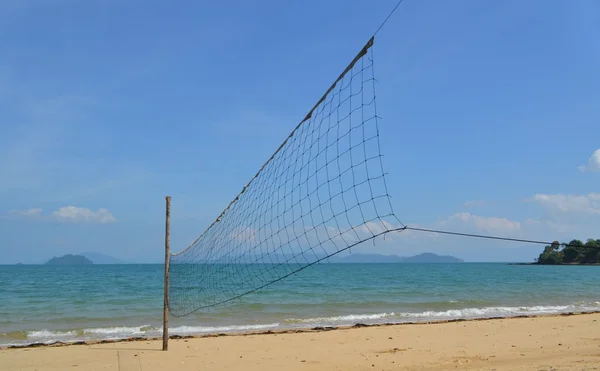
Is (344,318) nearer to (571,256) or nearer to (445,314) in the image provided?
(445,314)

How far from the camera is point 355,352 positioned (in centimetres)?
797

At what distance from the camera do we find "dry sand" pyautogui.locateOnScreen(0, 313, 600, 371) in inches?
273

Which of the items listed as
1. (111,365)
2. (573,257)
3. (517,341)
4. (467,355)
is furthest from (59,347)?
(573,257)

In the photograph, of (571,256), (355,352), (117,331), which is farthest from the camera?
(571,256)

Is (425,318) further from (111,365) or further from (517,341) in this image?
(111,365)

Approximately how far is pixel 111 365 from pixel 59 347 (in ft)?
8.70

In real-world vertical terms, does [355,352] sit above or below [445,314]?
above

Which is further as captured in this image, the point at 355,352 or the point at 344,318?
the point at 344,318

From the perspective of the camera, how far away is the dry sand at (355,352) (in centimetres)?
693

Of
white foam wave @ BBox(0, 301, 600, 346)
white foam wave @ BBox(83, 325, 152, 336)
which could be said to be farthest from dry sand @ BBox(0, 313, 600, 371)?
white foam wave @ BBox(83, 325, 152, 336)

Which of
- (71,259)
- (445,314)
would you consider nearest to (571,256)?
(445,314)

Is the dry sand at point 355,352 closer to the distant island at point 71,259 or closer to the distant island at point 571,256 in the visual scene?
the distant island at point 571,256

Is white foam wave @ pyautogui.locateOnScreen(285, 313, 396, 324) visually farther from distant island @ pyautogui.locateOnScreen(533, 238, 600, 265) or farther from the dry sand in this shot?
distant island @ pyautogui.locateOnScreen(533, 238, 600, 265)

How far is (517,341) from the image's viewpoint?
878cm
